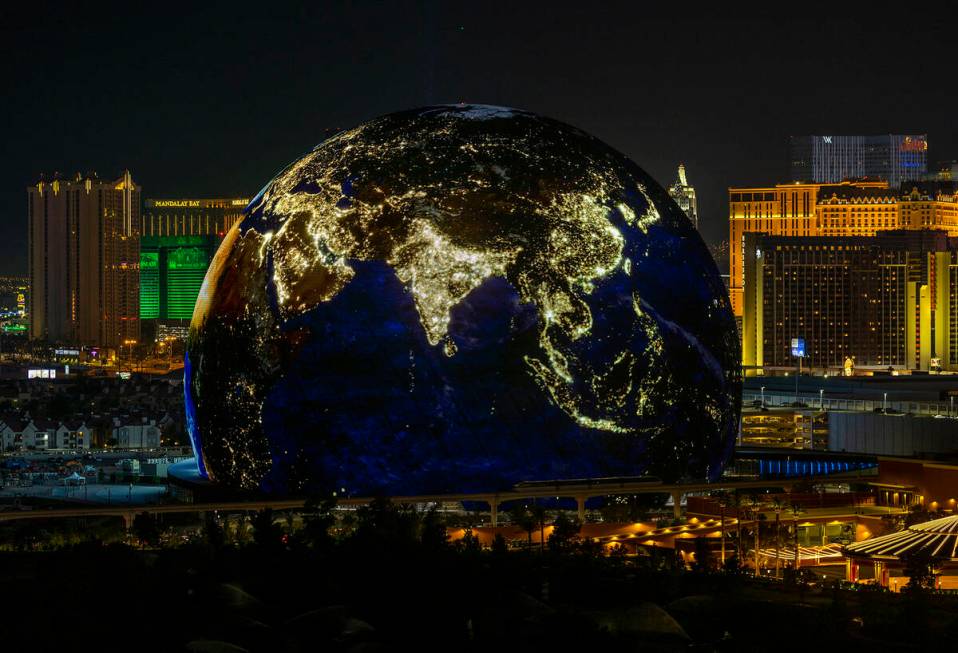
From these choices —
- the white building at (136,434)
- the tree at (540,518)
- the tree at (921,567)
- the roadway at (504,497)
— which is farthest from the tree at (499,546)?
the white building at (136,434)

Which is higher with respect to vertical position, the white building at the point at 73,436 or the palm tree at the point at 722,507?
the palm tree at the point at 722,507

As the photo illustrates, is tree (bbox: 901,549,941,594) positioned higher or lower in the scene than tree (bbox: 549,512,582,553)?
lower

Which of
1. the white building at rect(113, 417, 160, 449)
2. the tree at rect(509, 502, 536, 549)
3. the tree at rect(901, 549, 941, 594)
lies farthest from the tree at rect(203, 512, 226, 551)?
the white building at rect(113, 417, 160, 449)

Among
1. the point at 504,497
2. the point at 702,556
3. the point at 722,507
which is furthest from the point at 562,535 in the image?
the point at 722,507

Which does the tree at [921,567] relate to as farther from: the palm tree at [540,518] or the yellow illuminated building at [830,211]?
the yellow illuminated building at [830,211]

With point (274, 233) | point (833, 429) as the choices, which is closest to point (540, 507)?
point (274, 233)

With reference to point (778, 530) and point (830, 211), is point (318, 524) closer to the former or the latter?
point (778, 530)

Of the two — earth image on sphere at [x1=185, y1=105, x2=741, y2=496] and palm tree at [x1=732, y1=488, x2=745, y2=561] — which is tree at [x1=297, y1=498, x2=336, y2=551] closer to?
earth image on sphere at [x1=185, y1=105, x2=741, y2=496]
